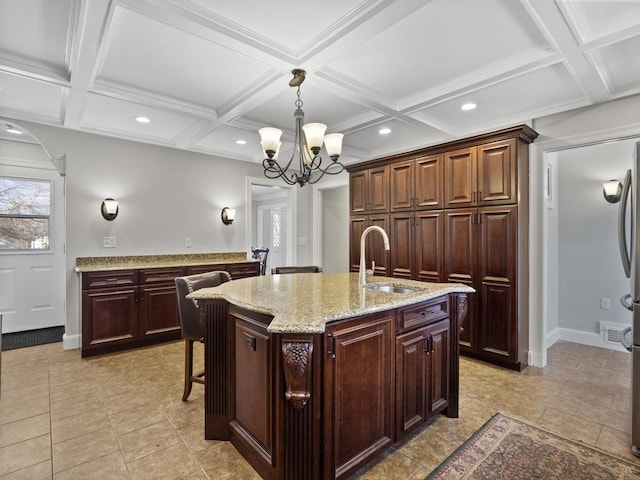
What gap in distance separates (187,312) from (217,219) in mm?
2758

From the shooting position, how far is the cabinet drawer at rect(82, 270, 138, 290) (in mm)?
3609

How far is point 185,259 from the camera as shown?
15.5 ft

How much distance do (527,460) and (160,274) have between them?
3.92 meters

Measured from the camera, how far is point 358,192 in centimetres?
464

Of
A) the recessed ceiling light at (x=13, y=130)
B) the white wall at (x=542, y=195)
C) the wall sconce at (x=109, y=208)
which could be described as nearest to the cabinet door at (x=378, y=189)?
the white wall at (x=542, y=195)

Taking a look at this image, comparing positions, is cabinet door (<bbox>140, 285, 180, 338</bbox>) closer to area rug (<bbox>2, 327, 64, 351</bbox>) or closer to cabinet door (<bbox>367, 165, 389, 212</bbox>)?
area rug (<bbox>2, 327, 64, 351</bbox>)

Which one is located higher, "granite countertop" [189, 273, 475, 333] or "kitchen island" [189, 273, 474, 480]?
"granite countertop" [189, 273, 475, 333]

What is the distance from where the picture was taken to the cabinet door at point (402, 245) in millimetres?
3996

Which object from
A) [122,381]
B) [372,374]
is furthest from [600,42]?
[122,381]

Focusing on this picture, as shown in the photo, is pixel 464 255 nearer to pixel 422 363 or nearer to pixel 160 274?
pixel 422 363

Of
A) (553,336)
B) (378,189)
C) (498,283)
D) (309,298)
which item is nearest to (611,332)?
(553,336)

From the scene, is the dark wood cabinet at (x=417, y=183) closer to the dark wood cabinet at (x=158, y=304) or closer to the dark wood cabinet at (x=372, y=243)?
the dark wood cabinet at (x=372, y=243)

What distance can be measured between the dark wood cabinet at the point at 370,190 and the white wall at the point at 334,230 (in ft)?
6.23

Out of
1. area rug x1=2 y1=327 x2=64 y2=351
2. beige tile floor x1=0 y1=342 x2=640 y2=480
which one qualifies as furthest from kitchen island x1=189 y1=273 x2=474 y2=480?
area rug x1=2 y1=327 x2=64 y2=351
